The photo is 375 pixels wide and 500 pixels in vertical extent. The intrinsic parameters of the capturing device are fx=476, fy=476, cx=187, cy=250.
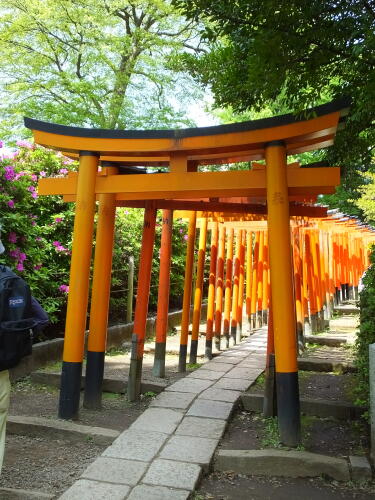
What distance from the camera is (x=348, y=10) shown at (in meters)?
2.98

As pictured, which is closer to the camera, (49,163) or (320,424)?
(320,424)

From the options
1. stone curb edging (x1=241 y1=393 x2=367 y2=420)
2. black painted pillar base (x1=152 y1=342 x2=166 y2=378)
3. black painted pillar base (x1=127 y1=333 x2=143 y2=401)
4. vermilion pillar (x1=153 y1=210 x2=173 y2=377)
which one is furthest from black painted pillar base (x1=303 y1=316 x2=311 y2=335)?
black painted pillar base (x1=127 y1=333 x2=143 y2=401)

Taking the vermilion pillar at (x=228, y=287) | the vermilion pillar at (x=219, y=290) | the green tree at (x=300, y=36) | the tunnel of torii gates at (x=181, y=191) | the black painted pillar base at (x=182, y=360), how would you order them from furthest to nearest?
the vermilion pillar at (x=228, y=287) → the vermilion pillar at (x=219, y=290) → the black painted pillar base at (x=182, y=360) → the tunnel of torii gates at (x=181, y=191) → the green tree at (x=300, y=36)

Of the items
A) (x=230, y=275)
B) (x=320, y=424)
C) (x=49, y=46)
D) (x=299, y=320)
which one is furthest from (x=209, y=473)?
(x=49, y=46)

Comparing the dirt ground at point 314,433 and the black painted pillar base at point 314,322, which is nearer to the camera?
the dirt ground at point 314,433

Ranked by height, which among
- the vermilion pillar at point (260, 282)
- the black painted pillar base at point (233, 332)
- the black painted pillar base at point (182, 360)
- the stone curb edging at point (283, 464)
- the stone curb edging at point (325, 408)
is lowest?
the stone curb edging at point (283, 464)

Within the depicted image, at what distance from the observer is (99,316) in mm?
4879

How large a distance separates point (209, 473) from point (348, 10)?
3.31m

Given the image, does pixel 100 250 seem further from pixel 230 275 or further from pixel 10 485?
pixel 230 275

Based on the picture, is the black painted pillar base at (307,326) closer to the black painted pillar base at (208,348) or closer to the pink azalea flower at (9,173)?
the black painted pillar base at (208,348)

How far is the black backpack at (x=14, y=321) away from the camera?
278 cm

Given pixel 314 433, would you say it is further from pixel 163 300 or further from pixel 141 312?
pixel 163 300

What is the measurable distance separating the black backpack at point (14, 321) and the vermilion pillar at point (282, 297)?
201 cm

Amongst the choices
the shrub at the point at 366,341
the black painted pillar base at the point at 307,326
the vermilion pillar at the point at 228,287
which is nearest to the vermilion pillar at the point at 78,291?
the shrub at the point at 366,341
